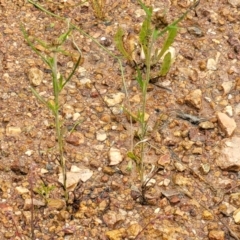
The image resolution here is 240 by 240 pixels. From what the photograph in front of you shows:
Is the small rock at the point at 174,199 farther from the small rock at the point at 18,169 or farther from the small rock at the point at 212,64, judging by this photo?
the small rock at the point at 212,64

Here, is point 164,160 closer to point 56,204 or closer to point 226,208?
point 226,208

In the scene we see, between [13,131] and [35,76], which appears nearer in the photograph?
[13,131]

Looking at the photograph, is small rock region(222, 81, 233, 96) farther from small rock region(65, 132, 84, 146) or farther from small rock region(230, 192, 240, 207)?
small rock region(65, 132, 84, 146)

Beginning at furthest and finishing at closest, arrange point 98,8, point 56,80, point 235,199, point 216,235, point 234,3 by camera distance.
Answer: point 234,3 < point 98,8 < point 235,199 < point 216,235 < point 56,80

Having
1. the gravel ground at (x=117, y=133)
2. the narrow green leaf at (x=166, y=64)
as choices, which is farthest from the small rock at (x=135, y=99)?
the narrow green leaf at (x=166, y=64)

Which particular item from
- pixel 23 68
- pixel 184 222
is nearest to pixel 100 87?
pixel 23 68

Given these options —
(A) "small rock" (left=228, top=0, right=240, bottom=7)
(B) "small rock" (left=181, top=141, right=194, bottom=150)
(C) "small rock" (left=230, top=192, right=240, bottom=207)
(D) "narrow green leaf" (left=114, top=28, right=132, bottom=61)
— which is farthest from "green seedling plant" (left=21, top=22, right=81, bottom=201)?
(A) "small rock" (left=228, top=0, right=240, bottom=7)

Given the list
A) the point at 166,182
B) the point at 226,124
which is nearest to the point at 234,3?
the point at 226,124
